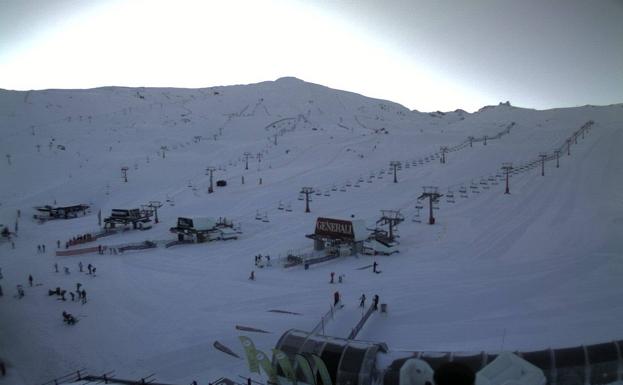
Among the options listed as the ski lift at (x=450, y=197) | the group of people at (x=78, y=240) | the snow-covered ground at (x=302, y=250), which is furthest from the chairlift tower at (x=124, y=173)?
the ski lift at (x=450, y=197)

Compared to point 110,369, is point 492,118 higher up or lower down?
higher up

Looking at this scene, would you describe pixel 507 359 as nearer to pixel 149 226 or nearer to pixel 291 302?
pixel 291 302

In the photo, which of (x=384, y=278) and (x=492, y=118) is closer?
(x=384, y=278)

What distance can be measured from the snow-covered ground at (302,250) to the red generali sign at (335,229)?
1.44 m

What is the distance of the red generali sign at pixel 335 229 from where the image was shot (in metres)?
26.7

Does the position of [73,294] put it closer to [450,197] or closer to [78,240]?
[78,240]

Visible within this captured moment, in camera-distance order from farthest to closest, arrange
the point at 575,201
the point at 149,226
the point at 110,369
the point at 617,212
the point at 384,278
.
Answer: the point at 149,226 → the point at 575,201 → the point at 617,212 → the point at 384,278 → the point at 110,369

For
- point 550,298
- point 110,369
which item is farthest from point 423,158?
point 110,369

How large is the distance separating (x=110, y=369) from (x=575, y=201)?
34.7 meters

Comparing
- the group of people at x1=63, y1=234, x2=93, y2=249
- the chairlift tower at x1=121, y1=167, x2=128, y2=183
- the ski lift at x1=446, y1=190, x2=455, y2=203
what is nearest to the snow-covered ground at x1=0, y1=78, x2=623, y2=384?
the ski lift at x1=446, y1=190, x2=455, y2=203

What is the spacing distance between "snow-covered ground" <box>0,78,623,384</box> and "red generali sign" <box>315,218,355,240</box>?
1436mm

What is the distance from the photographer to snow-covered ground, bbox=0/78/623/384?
1518cm

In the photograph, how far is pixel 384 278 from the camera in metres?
21.4

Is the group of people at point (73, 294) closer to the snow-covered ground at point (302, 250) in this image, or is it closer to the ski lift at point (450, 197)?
the snow-covered ground at point (302, 250)
